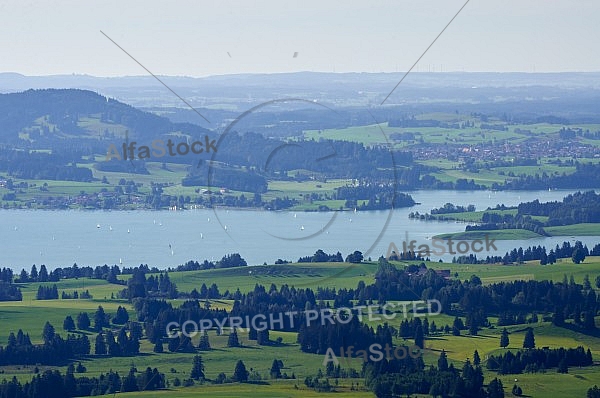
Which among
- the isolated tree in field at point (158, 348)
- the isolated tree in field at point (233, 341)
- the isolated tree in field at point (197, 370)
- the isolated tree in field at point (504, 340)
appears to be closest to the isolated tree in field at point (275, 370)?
the isolated tree in field at point (197, 370)

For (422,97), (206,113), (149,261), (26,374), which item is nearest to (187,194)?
(206,113)

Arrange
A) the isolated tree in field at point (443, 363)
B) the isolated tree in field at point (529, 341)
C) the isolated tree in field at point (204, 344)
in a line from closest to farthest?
the isolated tree in field at point (443, 363)
the isolated tree in field at point (529, 341)
the isolated tree in field at point (204, 344)

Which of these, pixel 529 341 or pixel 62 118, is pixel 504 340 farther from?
pixel 62 118

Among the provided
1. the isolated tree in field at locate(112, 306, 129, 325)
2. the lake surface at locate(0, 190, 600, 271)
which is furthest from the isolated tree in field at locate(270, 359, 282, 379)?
the lake surface at locate(0, 190, 600, 271)

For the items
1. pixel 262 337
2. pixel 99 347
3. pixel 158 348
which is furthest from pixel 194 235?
pixel 158 348

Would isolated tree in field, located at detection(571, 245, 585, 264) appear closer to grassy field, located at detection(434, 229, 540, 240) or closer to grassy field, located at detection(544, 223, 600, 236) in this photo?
grassy field, located at detection(434, 229, 540, 240)

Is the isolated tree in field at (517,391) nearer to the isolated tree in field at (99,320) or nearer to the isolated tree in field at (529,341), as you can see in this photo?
the isolated tree in field at (529,341)
